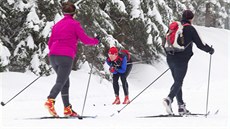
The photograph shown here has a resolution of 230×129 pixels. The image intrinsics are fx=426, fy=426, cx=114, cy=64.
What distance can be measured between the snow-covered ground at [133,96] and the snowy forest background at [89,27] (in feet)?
2.46

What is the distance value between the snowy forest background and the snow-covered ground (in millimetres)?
750

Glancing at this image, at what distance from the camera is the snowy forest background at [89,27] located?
43.9 ft

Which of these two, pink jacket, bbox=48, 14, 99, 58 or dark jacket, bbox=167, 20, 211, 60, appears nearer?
pink jacket, bbox=48, 14, 99, 58

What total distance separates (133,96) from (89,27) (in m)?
3.99

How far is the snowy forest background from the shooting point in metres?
13.4

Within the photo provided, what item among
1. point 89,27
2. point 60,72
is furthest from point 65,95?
point 89,27

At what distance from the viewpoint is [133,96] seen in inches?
487

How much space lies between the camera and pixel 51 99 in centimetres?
635

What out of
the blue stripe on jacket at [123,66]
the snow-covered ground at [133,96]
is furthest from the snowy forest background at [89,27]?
the blue stripe on jacket at [123,66]

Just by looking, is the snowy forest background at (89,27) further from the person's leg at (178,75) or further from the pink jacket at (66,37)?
the person's leg at (178,75)

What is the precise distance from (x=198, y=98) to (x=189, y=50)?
4.35 m

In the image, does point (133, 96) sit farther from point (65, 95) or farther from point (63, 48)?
point (63, 48)

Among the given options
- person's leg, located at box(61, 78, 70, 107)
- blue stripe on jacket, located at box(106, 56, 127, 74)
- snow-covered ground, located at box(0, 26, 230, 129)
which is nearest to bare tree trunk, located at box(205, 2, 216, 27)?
snow-covered ground, located at box(0, 26, 230, 129)

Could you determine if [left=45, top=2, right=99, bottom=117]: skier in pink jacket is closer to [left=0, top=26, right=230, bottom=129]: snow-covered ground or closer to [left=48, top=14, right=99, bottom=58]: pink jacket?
[left=48, top=14, right=99, bottom=58]: pink jacket
